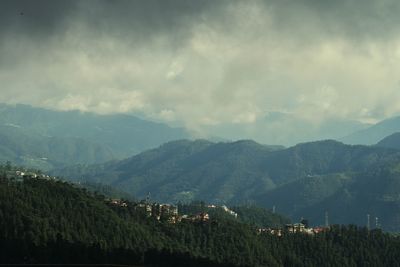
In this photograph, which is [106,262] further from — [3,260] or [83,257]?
[3,260]

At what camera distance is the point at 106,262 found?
166 m

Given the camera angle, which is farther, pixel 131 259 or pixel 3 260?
pixel 131 259

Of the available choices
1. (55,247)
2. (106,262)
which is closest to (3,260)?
(55,247)

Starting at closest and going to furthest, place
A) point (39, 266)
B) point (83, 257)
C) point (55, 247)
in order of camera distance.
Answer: point (39, 266) → point (83, 257) → point (55, 247)

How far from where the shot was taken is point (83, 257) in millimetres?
168000

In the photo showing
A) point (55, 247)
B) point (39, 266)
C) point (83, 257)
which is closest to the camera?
point (39, 266)

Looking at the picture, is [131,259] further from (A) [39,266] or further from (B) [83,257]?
(A) [39,266]

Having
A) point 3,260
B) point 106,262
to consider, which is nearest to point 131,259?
point 106,262

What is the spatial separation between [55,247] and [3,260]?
49.4 ft

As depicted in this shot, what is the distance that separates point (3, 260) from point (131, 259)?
34381mm

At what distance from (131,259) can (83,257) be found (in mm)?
20871

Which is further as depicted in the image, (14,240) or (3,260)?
(14,240)

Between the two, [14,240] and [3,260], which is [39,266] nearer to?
[3,260]

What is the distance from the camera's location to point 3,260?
570 ft
